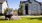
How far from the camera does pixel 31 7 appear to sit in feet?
6.76

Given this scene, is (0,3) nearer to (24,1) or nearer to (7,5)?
(7,5)

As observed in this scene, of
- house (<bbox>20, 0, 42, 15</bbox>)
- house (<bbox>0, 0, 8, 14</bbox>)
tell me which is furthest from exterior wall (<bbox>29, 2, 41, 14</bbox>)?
house (<bbox>0, 0, 8, 14</bbox>)

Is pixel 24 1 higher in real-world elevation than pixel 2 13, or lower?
higher

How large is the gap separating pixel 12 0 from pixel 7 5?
0.11 metres

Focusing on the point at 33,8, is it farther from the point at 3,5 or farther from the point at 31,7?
the point at 3,5

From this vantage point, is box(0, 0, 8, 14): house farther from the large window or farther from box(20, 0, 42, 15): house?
the large window

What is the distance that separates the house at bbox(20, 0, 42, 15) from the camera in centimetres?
205

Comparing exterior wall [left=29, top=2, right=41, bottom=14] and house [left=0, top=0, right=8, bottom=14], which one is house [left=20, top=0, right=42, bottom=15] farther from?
house [left=0, top=0, right=8, bottom=14]

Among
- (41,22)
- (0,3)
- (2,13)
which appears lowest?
(41,22)

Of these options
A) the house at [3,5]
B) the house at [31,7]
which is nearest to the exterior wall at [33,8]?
the house at [31,7]

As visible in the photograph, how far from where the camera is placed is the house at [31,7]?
2049 millimetres

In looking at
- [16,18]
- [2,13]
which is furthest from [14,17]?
[2,13]

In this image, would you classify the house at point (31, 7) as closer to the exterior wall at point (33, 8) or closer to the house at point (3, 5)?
the exterior wall at point (33, 8)

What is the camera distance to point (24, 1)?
2068mm
